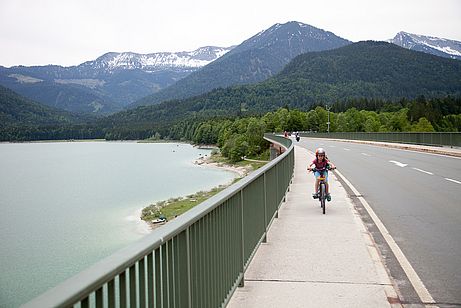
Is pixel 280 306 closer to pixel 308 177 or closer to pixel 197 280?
pixel 197 280

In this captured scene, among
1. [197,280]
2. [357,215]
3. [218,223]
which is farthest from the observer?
[357,215]

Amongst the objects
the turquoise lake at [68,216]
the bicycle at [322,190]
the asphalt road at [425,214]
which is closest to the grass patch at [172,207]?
the turquoise lake at [68,216]

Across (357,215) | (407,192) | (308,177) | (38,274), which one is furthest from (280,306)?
(38,274)

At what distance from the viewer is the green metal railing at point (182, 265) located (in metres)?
2.09

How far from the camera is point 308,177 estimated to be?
785 inches

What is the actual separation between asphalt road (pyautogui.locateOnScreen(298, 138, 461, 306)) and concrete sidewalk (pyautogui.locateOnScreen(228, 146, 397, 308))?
594 mm

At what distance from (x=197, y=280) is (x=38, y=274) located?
30314mm

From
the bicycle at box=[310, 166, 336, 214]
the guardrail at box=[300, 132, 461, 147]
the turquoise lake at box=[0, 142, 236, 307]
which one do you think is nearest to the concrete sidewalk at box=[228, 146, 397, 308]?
the bicycle at box=[310, 166, 336, 214]

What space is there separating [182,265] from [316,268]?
3526 mm

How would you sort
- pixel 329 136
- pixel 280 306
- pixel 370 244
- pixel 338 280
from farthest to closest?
pixel 329 136 → pixel 370 244 → pixel 338 280 → pixel 280 306

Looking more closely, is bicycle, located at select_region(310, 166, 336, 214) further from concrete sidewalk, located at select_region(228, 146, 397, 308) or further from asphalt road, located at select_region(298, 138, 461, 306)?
asphalt road, located at select_region(298, 138, 461, 306)

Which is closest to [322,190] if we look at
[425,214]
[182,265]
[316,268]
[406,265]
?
[425,214]

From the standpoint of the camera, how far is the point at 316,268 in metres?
6.66

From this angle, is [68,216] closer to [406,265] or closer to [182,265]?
[406,265]
